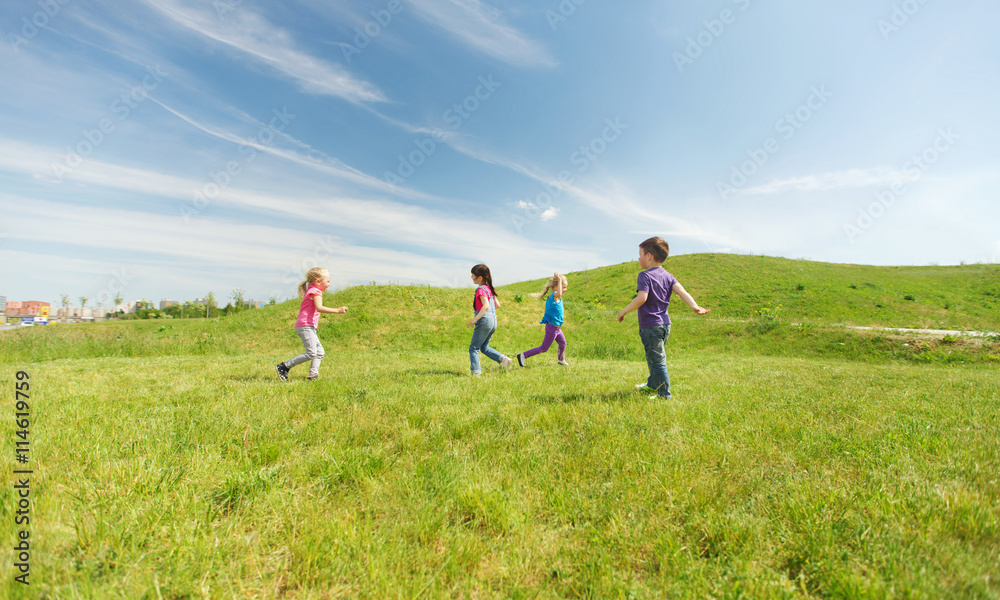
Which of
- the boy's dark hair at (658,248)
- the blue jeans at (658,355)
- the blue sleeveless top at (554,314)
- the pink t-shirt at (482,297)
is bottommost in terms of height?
the blue jeans at (658,355)

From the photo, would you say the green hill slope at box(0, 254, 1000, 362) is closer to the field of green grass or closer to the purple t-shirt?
the purple t-shirt

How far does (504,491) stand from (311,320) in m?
6.72

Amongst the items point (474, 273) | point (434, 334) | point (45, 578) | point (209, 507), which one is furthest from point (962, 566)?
point (434, 334)

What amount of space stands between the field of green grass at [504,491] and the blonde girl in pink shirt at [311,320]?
96 centimetres

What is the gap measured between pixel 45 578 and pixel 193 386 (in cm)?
572

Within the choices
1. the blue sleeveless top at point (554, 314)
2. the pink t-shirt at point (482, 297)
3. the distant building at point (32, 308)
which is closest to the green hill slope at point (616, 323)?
the blue sleeveless top at point (554, 314)

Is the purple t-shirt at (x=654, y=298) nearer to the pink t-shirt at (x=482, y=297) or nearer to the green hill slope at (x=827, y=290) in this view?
the pink t-shirt at (x=482, y=297)

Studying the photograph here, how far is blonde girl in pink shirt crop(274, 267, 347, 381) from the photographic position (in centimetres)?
802

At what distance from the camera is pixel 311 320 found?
8.29 meters

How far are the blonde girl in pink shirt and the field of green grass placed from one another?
0.96m

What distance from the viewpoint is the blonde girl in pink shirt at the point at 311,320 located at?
8016 mm

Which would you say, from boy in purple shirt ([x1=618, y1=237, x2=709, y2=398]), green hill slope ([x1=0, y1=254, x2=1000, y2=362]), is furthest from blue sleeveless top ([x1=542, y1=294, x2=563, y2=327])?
green hill slope ([x1=0, y1=254, x2=1000, y2=362])

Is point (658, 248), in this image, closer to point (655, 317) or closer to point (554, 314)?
point (655, 317)

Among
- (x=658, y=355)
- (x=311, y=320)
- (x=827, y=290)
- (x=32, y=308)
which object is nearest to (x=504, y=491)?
(x=658, y=355)
